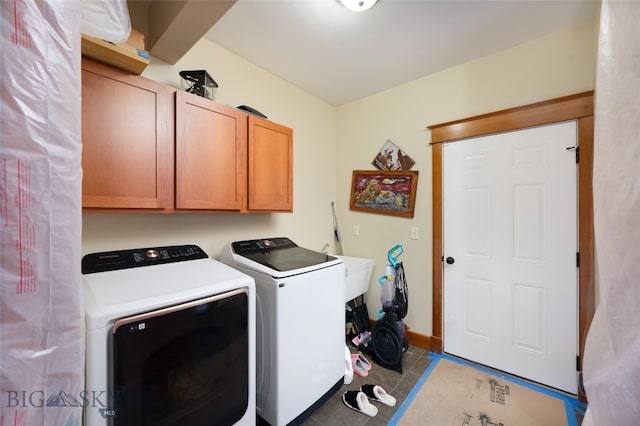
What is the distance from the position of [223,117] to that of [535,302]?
2732 millimetres

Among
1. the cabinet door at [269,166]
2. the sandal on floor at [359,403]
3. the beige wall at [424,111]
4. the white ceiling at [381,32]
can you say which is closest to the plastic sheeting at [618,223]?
the white ceiling at [381,32]

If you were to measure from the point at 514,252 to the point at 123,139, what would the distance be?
281 cm

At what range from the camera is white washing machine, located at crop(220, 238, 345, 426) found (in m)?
1.45

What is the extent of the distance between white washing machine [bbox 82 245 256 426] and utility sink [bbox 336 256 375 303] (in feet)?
4.11

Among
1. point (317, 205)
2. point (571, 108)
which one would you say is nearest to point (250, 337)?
point (317, 205)

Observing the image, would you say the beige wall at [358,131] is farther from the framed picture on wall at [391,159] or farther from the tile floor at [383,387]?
the tile floor at [383,387]

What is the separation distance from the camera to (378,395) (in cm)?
181

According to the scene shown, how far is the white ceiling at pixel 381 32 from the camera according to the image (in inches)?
64.3

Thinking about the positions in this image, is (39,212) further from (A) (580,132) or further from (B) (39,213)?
(A) (580,132)

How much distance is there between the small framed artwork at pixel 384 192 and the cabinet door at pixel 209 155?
150 cm

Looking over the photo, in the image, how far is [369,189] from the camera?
113 inches

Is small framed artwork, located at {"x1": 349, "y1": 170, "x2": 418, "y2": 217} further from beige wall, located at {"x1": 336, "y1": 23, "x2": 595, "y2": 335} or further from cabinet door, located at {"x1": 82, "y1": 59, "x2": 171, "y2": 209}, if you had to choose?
cabinet door, located at {"x1": 82, "y1": 59, "x2": 171, "y2": 209}

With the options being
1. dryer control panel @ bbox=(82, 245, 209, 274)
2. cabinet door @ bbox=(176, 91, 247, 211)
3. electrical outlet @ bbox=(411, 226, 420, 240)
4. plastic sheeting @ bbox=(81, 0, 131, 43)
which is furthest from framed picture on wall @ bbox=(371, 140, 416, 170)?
plastic sheeting @ bbox=(81, 0, 131, 43)

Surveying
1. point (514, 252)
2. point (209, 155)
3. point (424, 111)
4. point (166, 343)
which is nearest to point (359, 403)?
point (166, 343)
